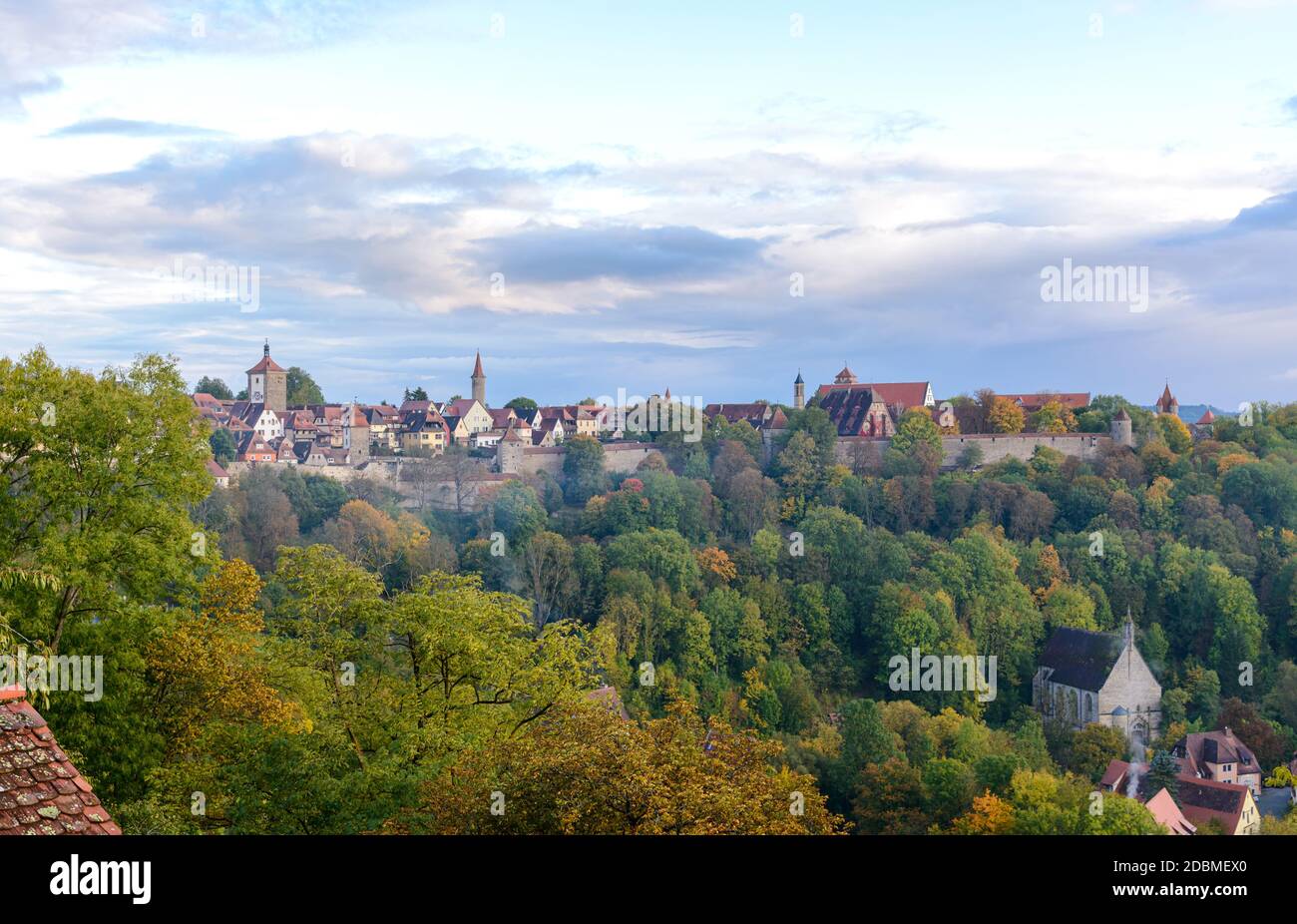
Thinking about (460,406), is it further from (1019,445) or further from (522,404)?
(1019,445)

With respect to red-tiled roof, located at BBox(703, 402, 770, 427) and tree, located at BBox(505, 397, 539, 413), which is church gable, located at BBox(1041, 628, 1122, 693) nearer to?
red-tiled roof, located at BBox(703, 402, 770, 427)

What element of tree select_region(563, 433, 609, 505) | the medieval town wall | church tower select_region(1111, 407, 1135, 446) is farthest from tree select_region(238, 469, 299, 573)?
church tower select_region(1111, 407, 1135, 446)

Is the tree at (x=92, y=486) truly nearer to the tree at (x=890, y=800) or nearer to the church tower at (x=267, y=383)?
the tree at (x=890, y=800)

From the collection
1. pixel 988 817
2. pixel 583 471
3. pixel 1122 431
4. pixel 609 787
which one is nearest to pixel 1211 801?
pixel 988 817

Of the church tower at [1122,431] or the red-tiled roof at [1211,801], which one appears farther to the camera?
the church tower at [1122,431]

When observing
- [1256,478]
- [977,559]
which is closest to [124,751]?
[977,559]

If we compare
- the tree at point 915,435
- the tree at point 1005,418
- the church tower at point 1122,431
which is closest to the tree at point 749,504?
the tree at point 915,435
